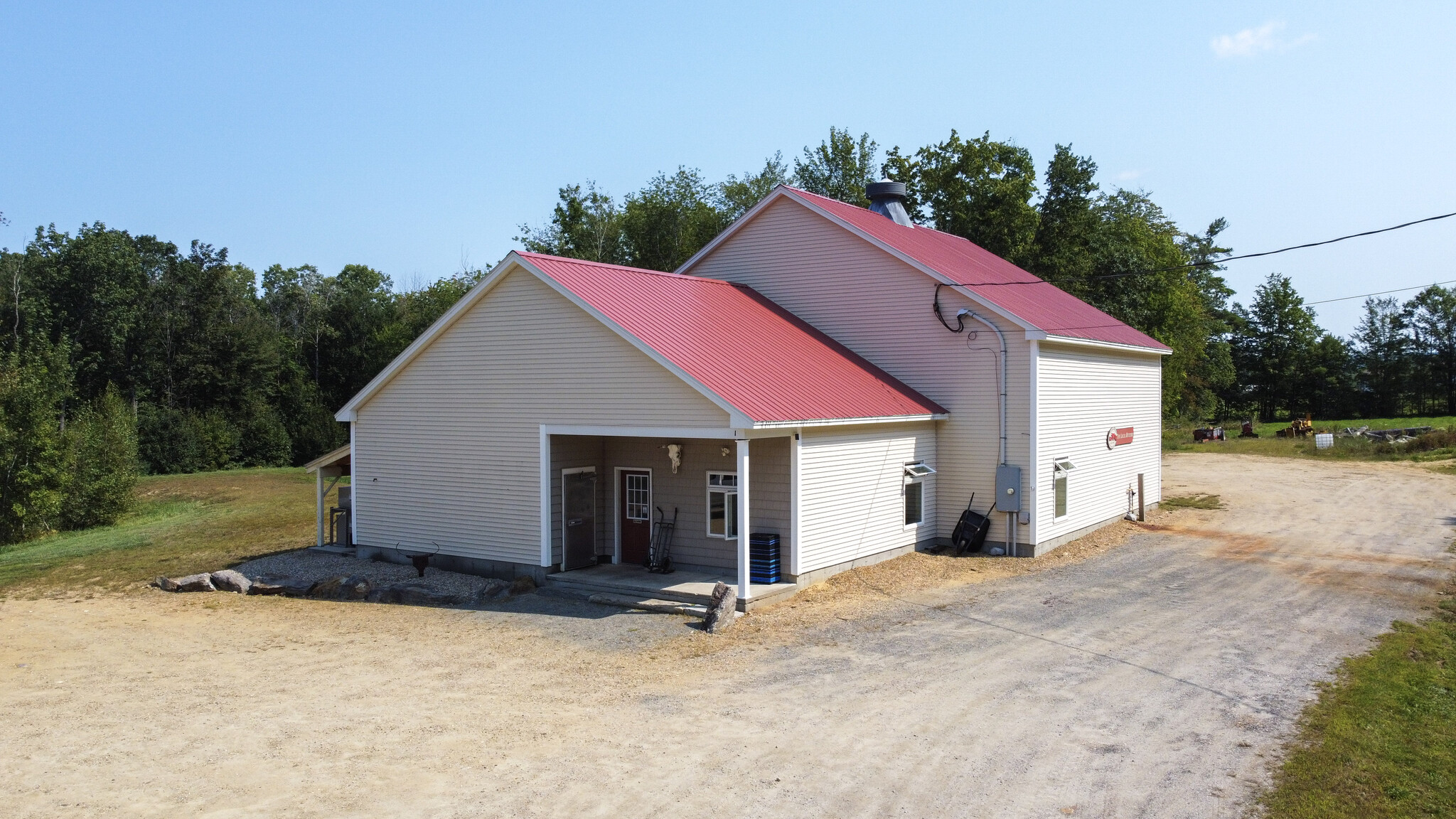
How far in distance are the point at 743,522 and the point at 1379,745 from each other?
8217 millimetres

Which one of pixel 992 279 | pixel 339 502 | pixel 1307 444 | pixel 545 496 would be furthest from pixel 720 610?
pixel 1307 444

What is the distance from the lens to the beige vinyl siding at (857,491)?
16469mm

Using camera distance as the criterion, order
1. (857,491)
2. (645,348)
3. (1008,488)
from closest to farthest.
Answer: (645,348) → (857,491) → (1008,488)

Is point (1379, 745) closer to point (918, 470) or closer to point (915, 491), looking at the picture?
point (918, 470)

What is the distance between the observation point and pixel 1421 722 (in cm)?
966

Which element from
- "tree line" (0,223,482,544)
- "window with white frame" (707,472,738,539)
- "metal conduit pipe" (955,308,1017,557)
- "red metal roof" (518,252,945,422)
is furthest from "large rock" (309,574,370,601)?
"tree line" (0,223,482,544)

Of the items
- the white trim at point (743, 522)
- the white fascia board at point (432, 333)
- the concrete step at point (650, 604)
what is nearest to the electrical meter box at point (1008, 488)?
the white trim at point (743, 522)

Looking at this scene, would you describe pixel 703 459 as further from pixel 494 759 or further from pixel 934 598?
pixel 494 759

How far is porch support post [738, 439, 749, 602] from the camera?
1490 centimetres

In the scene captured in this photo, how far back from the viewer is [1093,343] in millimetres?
21469

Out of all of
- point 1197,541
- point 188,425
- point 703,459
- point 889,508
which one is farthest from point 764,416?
point 188,425

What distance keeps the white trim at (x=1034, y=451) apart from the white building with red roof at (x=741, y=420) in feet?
0.15

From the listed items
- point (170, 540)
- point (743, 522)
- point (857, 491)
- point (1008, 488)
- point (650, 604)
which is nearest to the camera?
point (743, 522)

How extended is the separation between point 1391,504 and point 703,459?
68.0 ft
